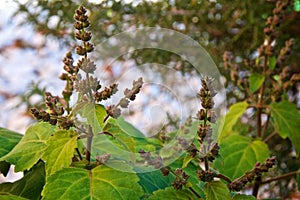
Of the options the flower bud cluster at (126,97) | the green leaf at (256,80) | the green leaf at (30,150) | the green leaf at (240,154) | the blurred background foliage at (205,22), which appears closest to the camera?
the flower bud cluster at (126,97)

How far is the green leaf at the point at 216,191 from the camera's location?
2.03 feet

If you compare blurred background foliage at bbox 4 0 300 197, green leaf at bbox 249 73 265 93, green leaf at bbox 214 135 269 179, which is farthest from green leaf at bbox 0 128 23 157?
blurred background foliage at bbox 4 0 300 197

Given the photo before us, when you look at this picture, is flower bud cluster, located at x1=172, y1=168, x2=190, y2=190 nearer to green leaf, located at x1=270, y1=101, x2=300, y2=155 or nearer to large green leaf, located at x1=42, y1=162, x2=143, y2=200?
large green leaf, located at x1=42, y1=162, x2=143, y2=200

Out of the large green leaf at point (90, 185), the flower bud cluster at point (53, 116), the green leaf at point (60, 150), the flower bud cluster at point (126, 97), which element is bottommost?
the large green leaf at point (90, 185)

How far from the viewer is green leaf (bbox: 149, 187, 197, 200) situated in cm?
63

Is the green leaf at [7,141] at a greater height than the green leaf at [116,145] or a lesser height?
greater

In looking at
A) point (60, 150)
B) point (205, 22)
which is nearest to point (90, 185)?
point (60, 150)

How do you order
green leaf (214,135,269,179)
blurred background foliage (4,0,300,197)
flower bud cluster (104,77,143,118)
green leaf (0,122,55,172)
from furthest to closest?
blurred background foliage (4,0,300,197)
green leaf (214,135,269,179)
green leaf (0,122,55,172)
flower bud cluster (104,77,143,118)

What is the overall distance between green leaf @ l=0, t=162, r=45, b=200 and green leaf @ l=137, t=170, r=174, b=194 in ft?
0.46

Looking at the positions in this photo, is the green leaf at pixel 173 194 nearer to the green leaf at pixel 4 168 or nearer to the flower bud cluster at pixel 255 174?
the flower bud cluster at pixel 255 174

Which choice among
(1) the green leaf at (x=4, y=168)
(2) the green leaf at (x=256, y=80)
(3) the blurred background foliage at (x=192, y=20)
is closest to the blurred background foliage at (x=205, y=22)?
(3) the blurred background foliage at (x=192, y=20)

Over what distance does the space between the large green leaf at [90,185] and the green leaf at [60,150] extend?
0.02 m

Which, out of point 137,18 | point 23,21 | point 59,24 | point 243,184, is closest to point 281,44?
point 137,18

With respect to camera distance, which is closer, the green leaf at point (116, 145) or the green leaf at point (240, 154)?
the green leaf at point (116, 145)
